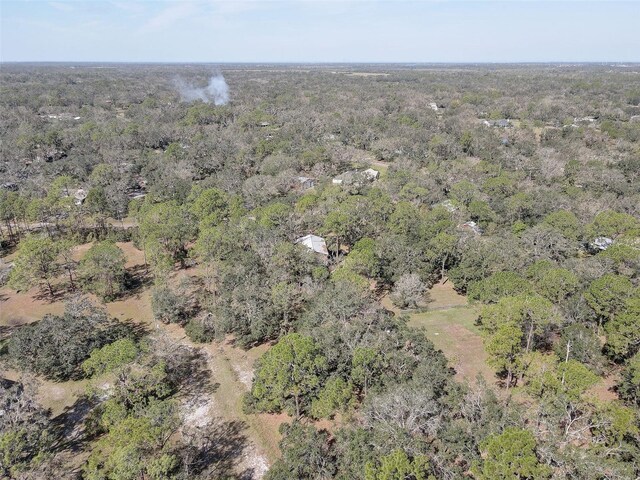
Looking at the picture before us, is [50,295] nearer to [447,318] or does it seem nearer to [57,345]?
[57,345]

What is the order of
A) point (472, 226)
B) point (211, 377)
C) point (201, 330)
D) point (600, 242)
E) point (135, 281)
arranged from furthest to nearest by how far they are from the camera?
point (472, 226)
point (600, 242)
point (135, 281)
point (201, 330)
point (211, 377)

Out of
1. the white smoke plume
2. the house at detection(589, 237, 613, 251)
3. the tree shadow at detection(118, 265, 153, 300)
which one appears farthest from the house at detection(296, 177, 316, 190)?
the white smoke plume

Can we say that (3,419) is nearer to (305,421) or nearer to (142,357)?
(142,357)

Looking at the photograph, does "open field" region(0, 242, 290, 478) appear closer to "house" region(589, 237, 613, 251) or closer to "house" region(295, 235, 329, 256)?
"house" region(295, 235, 329, 256)

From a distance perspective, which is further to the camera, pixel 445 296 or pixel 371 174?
pixel 371 174

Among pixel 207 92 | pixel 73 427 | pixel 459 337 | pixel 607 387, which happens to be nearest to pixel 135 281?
pixel 73 427

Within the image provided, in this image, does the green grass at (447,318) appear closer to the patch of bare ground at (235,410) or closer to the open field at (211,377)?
the open field at (211,377)
